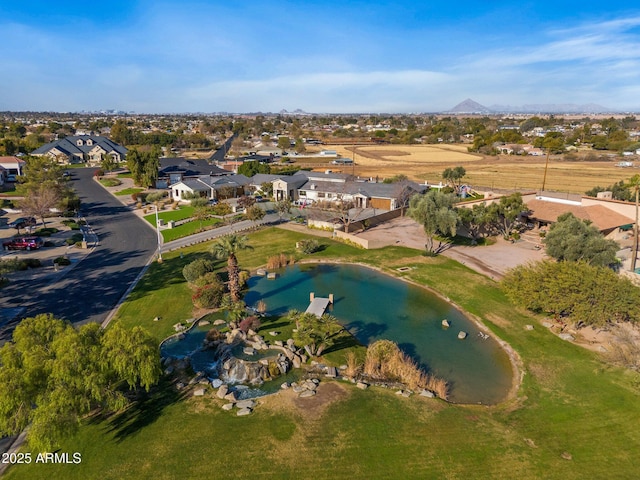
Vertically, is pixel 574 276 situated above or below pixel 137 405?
above

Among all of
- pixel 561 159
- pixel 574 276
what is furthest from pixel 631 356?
pixel 561 159

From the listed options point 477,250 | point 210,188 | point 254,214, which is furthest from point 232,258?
point 210,188

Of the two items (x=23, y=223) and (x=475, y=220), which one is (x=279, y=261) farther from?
(x=23, y=223)

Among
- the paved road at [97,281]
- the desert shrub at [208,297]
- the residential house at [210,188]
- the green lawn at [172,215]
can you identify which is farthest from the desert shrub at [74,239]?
the desert shrub at [208,297]

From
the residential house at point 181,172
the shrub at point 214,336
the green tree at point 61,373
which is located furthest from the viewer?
the residential house at point 181,172

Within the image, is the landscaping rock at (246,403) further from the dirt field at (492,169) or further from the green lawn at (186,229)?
the dirt field at (492,169)

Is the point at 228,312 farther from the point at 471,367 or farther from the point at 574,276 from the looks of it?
the point at 574,276
